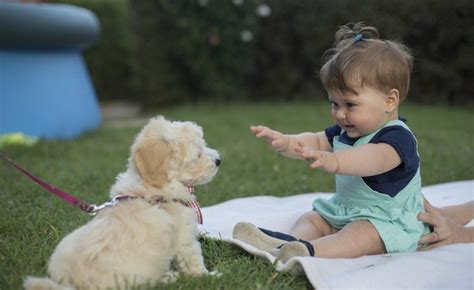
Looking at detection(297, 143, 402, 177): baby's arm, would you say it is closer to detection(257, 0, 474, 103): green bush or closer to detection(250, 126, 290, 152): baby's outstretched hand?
detection(250, 126, 290, 152): baby's outstretched hand

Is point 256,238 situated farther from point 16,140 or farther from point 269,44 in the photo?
point 269,44

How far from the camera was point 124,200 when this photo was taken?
2.70 meters

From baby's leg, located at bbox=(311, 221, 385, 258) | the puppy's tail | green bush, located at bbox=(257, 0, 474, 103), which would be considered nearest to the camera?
the puppy's tail

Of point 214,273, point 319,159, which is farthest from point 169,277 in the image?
point 319,159

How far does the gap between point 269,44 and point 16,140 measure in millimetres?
6229

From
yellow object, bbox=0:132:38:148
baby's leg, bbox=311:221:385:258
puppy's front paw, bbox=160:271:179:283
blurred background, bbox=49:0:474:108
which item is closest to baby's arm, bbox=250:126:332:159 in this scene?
baby's leg, bbox=311:221:385:258

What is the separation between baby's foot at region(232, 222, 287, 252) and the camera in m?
3.14

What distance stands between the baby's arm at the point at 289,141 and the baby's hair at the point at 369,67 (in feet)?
1.28

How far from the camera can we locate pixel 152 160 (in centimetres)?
266

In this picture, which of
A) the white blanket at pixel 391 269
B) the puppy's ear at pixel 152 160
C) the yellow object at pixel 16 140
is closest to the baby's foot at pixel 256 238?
the white blanket at pixel 391 269

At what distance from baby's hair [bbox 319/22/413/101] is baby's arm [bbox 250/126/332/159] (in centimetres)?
39

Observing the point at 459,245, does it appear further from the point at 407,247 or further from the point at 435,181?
the point at 435,181

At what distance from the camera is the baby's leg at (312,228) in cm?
340

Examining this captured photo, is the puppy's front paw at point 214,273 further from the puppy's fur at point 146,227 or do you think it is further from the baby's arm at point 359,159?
the baby's arm at point 359,159
